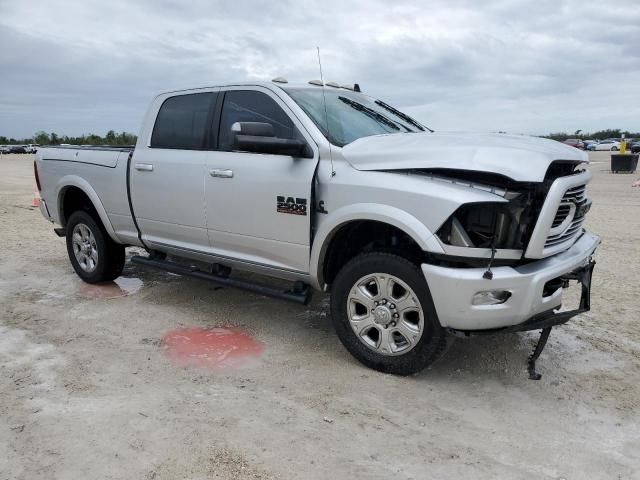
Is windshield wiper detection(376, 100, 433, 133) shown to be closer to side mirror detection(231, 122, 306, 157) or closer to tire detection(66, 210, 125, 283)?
side mirror detection(231, 122, 306, 157)

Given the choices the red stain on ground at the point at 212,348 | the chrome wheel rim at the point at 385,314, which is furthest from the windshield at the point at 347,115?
the red stain on ground at the point at 212,348

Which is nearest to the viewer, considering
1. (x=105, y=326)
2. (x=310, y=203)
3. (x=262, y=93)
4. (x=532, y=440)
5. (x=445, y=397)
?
(x=532, y=440)

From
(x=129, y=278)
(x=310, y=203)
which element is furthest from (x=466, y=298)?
(x=129, y=278)

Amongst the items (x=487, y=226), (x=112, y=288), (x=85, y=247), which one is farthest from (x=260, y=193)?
(x=85, y=247)

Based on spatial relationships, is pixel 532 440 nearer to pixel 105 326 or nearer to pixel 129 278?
pixel 105 326

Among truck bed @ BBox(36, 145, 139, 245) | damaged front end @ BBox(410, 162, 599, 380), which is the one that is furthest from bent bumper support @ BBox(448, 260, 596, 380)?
truck bed @ BBox(36, 145, 139, 245)

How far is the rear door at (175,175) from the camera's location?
4.73m

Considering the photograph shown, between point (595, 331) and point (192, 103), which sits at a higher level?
point (192, 103)

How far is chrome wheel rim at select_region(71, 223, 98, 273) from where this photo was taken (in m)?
5.95

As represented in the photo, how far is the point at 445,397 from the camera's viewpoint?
3531mm

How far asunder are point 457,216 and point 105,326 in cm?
312

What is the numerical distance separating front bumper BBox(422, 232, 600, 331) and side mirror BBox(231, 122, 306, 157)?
1.27 metres

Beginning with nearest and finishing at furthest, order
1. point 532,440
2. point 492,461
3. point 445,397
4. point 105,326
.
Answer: point 492,461
point 532,440
point 445,397
point 105,326

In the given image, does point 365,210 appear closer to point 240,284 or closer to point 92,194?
point 240,284
